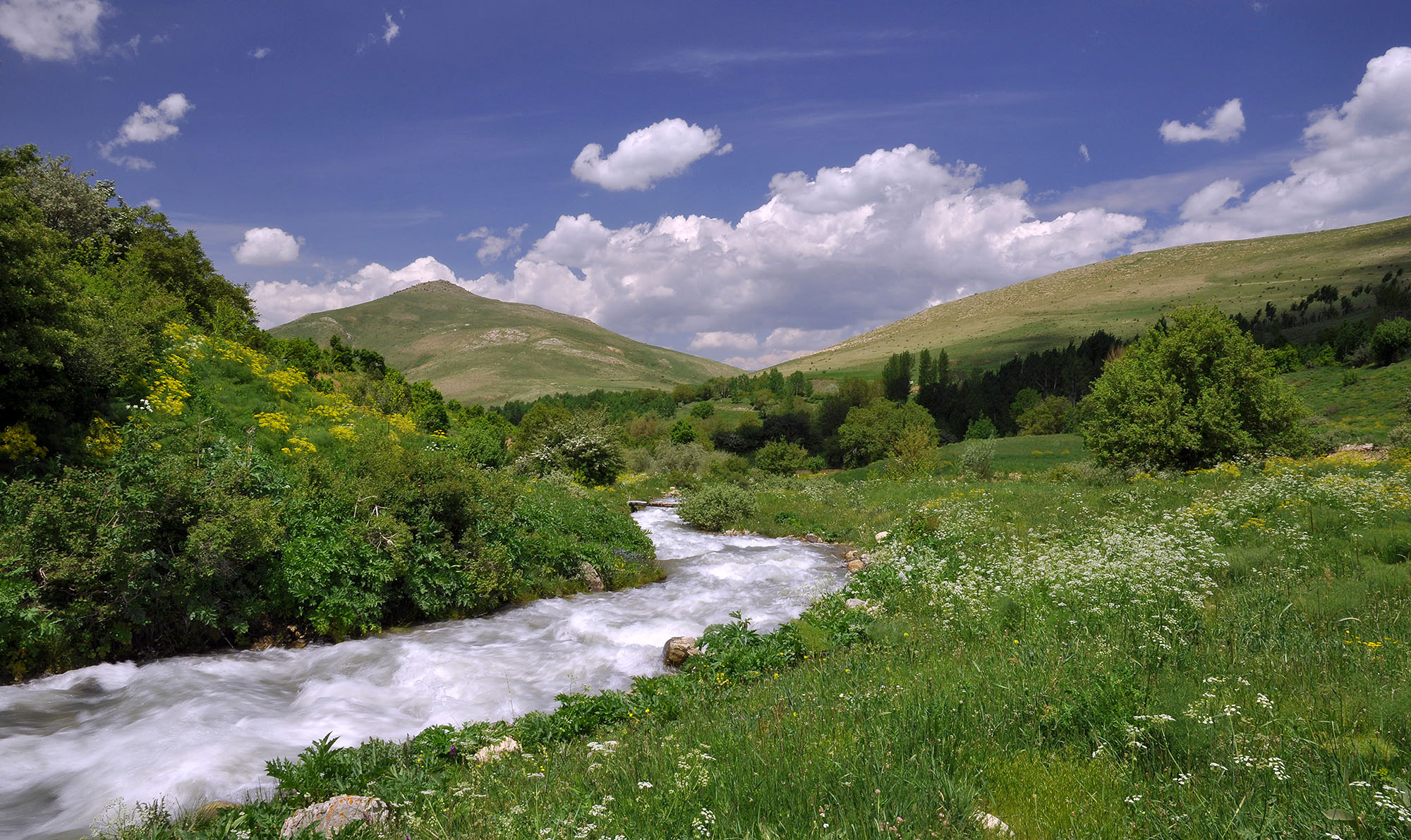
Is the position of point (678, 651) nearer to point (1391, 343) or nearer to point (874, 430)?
point (874, 430)

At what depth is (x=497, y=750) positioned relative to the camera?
18.6 ft

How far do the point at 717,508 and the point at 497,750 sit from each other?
18765 mm

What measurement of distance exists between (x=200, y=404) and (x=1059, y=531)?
19.3 metres

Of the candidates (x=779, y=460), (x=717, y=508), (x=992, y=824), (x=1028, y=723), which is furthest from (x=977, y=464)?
(x=992, y=824)

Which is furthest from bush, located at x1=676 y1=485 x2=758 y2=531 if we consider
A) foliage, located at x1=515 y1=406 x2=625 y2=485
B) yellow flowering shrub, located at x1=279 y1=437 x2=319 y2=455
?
yellow flowering shrub, located at x1=279 y1=437 x2=319 y2=455

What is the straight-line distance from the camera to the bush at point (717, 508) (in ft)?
79.8

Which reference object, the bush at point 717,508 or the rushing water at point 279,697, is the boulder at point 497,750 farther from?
the bush at point 717,508

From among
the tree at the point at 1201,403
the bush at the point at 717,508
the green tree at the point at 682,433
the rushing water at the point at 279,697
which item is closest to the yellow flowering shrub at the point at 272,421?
the rushing water at the point at 279,697

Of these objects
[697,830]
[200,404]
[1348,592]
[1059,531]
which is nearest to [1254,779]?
[697,830]

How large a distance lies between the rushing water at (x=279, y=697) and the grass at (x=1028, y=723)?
1761 mm

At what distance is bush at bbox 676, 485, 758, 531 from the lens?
2431cm

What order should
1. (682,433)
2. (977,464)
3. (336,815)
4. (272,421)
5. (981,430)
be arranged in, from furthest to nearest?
(981,430)
(682,433)
(977,464)
(272,421)
(336,815)

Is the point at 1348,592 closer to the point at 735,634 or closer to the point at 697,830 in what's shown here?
the point at 735,634

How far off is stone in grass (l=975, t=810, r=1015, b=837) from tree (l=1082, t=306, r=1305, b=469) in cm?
2895
